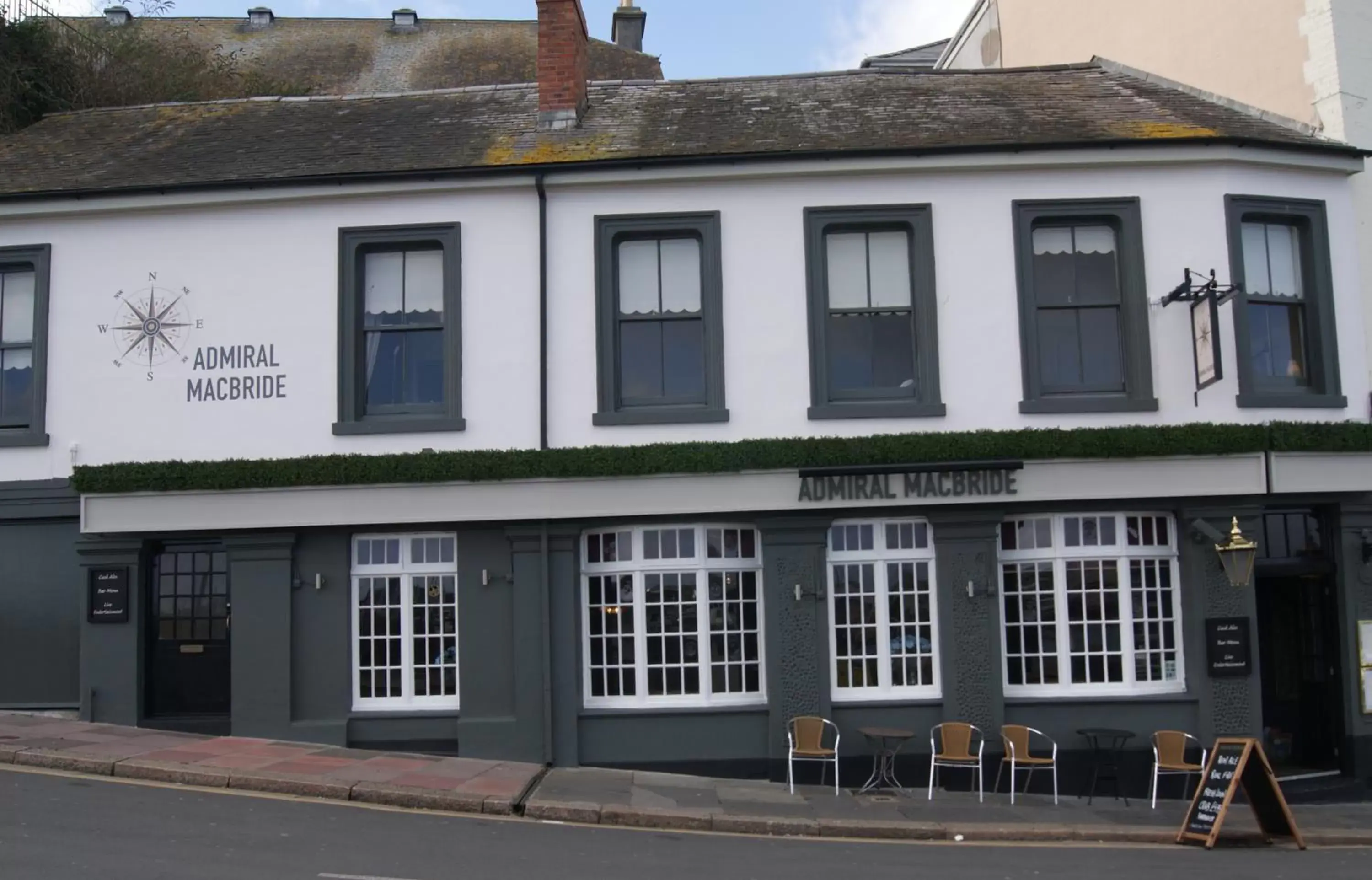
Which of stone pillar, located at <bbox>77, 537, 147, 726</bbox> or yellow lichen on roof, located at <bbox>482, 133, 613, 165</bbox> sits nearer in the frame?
stone pillar, located at <bbox>77, 537, 147, 726</bbox>

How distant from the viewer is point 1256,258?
45.1 feet

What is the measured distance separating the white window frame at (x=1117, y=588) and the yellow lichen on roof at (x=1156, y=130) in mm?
4110

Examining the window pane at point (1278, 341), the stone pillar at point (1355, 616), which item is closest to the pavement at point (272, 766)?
the stone pillar at point (1355, 616)

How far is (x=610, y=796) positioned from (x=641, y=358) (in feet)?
15.7

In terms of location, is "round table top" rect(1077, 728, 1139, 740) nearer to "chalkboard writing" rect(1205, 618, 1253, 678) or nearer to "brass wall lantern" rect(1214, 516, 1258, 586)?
"chalkboard writing" rect(1205, 618, 1253, 678)

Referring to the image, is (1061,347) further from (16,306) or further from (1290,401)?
(16,306)

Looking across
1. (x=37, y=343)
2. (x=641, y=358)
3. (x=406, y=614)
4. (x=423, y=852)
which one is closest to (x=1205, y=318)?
(x=641, y=358)

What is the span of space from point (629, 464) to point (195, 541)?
523 cm

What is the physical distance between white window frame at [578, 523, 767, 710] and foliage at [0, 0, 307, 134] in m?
12.5

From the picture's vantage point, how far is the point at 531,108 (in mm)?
15539

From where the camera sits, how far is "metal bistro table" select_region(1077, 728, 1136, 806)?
12.6 m

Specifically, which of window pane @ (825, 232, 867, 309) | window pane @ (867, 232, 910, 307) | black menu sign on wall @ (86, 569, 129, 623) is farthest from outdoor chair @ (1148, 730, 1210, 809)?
black menu sign on wall @ (86, 569, 129, 623)

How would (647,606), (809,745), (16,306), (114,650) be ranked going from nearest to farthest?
(809,745) → (647,606) → (114,650) → (16,306)

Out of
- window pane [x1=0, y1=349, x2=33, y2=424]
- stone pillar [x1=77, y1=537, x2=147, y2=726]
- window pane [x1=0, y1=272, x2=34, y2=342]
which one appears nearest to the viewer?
stone pillar [x1=77, y1=537, x2=147, y2=726]
